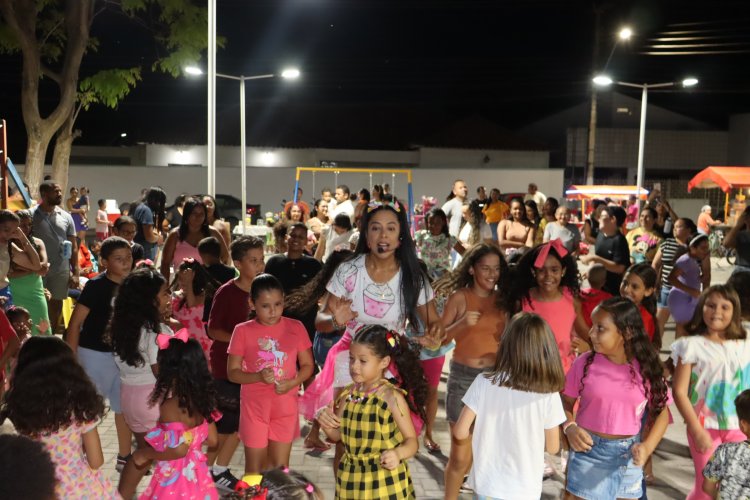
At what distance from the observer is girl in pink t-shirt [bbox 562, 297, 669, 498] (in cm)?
413

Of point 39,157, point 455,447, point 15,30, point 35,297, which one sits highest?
point 15,30

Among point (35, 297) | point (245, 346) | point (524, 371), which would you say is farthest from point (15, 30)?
point (524, 371)

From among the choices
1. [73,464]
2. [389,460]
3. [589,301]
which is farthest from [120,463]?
[589,301]

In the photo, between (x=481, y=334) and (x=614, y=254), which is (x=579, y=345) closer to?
(x=481, y=334)

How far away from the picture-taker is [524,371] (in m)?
3.79

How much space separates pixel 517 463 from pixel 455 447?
0.90 meters

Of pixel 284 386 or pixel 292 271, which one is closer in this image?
pixel 284 386

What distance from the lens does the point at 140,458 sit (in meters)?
3.99

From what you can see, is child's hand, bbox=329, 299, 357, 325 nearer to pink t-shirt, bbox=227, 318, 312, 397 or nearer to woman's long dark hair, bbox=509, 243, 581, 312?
pink t-shirt, bbox=227, 318, 312, 397

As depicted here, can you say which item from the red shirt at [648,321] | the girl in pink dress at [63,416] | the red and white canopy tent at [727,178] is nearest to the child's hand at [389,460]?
the girl in pink dress at [63,416]

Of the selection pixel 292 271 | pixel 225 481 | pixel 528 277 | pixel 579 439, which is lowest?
pixel 225 481

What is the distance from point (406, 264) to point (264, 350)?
1074 mm

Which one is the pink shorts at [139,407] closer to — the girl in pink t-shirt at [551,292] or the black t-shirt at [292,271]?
the black t-shirt at [292,271]

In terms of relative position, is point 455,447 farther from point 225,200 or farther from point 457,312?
point 225,200
